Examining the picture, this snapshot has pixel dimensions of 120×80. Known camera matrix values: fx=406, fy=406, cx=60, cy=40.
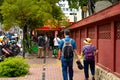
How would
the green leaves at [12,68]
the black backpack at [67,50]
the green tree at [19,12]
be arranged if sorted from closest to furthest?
1. the black backpack at [67,50]
2. the green leaves at [12,68]
3. the green tree at [19,12]

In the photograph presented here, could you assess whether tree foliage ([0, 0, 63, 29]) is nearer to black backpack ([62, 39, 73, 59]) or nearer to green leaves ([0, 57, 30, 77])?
green leaves ([0, 57, 30, 77])

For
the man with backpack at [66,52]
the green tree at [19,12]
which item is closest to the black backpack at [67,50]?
the man with backpack at [66,52]

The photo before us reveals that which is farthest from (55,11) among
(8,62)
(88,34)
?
(8,62)

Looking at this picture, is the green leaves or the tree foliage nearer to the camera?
the green leaves

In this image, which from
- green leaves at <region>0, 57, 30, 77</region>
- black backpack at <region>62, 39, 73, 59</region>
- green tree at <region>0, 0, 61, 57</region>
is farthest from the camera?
green tree at <region>0, 0, 61, 57</region>

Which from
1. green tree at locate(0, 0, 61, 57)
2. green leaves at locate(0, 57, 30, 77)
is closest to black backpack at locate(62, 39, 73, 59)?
green leaves at locate(0, 57, 30, 77)

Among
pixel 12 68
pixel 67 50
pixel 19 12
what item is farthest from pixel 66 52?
pixel 19 12

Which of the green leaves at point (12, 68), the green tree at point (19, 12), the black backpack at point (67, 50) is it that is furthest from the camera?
the green tree at point (19, 12)

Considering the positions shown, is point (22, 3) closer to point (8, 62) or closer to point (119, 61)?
point (8, 62)

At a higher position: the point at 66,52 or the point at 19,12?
the point at 19,12

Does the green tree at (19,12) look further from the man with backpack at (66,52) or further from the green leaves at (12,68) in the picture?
the man with backpack at (66,52)

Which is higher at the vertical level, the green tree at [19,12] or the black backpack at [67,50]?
the green tree at [19,12]

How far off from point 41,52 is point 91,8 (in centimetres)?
913

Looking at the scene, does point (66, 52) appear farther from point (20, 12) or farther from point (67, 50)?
point (20, 12)
